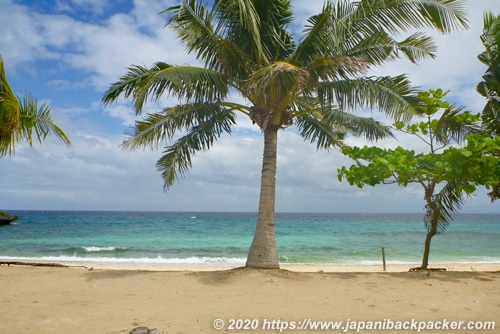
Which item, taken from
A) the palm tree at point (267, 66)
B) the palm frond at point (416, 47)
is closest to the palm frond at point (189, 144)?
the palm tree at point (267, 66)

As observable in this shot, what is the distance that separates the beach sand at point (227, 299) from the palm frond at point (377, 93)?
3503 mm

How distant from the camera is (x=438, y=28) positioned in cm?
819

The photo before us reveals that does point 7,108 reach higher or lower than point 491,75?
lower

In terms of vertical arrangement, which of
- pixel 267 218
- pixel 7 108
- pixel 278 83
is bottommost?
pixel 267 218

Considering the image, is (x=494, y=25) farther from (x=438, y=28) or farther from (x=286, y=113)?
(x=286, y=113)

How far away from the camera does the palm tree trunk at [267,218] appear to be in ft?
28.5

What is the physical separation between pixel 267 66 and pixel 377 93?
7.97ft

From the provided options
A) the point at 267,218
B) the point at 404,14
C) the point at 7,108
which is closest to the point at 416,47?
the point at 404,14

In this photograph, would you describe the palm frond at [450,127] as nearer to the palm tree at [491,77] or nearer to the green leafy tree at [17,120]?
the palm tree at [491,77]

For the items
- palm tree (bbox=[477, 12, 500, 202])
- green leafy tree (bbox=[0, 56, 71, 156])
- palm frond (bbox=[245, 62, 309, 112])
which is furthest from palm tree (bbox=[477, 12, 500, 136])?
green leafy tree (bbox=[0, 56, 71, 156])

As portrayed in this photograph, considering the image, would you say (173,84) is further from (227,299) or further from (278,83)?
(227,299)

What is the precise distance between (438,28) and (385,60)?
1246mm

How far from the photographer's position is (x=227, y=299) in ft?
20.6

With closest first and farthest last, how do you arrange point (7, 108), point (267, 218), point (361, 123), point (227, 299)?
point (227, 299) → point (7, 108) → point (267, 218) → point (361, 123)
